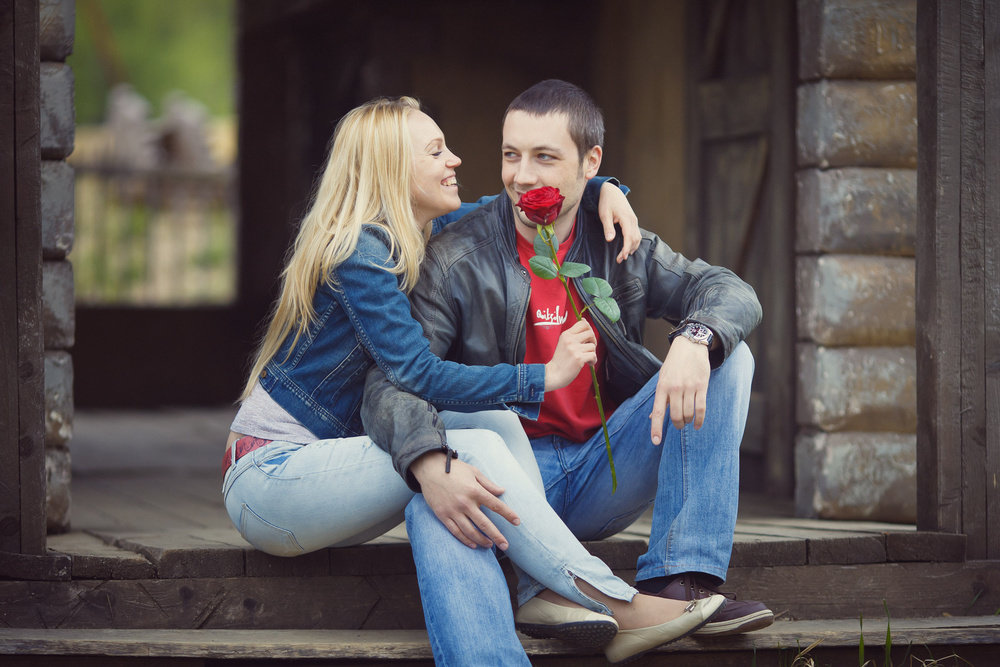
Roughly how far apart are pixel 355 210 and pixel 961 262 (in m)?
1.68

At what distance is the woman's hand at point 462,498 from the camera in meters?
2.43

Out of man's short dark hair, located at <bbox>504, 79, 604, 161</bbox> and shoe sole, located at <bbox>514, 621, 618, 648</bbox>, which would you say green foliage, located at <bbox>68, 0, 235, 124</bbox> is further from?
shoe sole, located at <bbox>514, 621, 618, 648</bbox>

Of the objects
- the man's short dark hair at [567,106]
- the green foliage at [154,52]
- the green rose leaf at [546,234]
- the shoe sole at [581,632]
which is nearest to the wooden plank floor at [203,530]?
the shoe sole at [581,632]

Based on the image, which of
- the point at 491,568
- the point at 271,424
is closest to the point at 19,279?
the point at 271,424

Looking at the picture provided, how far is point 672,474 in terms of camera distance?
2.64 meters

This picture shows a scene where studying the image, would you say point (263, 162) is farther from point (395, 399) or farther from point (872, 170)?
point (395, 399)

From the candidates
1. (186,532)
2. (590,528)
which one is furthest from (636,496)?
(186,532)

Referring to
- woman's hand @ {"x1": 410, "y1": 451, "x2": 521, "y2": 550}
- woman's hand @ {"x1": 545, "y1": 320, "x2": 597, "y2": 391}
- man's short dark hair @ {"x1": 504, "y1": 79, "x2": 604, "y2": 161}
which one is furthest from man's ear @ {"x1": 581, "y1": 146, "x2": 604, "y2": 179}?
woman's hand @ {"x1": 410, "y1": 451, "x2": 521, "y2": 550}

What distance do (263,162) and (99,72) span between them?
678 inches

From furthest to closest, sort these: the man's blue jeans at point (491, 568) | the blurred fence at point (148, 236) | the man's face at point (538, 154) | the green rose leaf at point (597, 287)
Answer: the blurred fence at point (148, 236) → the man's face at point (538, 154) → the green rose leaf at point (597, 287) → the man's blue jeans at point (491, 568)

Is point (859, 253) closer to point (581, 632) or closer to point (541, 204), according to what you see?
point (541, 204)

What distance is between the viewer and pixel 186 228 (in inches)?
397

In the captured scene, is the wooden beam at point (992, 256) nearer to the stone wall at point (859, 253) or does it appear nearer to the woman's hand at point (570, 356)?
the stone wall at point (859, 253)

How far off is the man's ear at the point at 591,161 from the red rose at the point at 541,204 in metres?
0.31
